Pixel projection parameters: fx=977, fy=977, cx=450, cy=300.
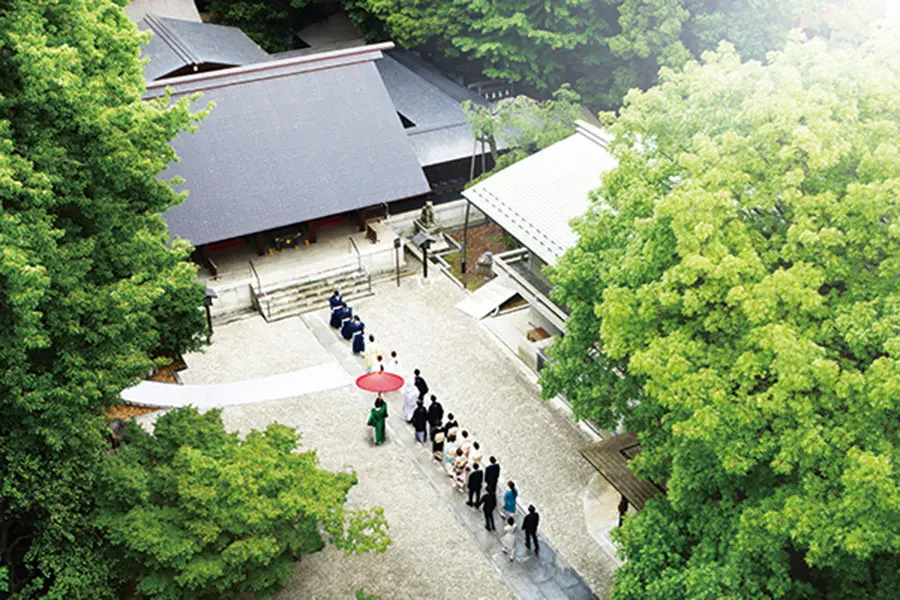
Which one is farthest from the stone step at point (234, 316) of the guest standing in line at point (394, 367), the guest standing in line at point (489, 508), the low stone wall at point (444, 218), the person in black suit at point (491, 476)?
the guest standing in line at point (489, 508)

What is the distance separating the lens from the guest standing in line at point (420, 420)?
2525cm

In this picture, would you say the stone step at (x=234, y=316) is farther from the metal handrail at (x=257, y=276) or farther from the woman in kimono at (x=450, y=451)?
the woman in kimono at (x=450, y=451)

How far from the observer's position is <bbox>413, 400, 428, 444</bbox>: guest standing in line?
2525cm

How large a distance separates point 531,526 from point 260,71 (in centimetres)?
1909

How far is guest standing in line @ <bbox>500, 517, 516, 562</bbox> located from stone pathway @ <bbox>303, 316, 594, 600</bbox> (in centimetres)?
20

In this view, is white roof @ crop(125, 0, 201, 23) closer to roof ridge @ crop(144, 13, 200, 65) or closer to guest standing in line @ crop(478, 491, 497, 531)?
roof ridge @ crop(144, 13, 200, 65)

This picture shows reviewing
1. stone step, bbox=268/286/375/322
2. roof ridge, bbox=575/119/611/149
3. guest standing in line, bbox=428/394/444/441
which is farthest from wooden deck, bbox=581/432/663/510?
→ stone step, bbox=268/286/375/322

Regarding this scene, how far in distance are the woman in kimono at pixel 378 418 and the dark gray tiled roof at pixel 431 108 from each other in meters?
13.3

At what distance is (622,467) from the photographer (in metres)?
21.1

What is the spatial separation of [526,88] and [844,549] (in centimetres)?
3276

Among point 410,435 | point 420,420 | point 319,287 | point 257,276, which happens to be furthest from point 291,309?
point 420,420

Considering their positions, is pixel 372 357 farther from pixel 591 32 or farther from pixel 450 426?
pixel 591 32

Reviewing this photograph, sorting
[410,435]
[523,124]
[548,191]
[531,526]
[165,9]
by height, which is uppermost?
[548,191]

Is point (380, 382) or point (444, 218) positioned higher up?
point (380, 382)
